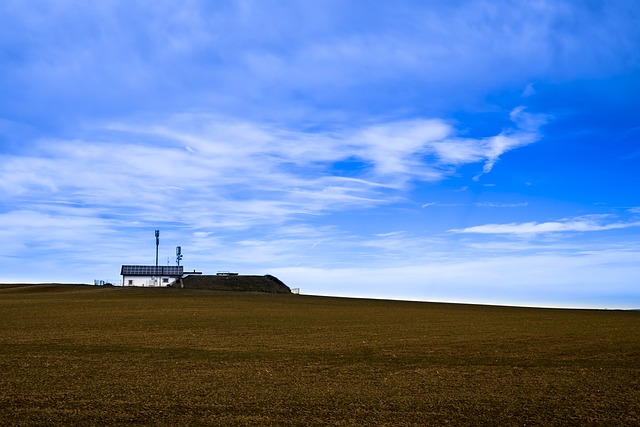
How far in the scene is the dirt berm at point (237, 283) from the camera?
74812mm

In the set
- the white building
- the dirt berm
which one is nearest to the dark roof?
the white building

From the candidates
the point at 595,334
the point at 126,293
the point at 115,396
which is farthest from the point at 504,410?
the point at 126,293

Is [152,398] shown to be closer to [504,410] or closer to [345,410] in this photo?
[345,410]

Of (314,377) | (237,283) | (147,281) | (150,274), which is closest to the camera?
(314,377)

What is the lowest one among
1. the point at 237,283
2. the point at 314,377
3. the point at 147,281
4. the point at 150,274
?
the point at 314,377

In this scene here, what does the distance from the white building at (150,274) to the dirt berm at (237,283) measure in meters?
6.55

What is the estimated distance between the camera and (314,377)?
1292 centimetres

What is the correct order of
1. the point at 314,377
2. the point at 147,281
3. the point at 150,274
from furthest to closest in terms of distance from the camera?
the point at 150,274
the point at 147,281
the point at 314,377

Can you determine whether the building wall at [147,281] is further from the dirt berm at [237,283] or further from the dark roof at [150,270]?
the dirt berm at [237,283]

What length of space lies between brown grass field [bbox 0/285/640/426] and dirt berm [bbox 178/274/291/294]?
51.1m

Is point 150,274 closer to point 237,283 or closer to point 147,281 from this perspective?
point 147,281

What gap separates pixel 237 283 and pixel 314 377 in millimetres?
65897

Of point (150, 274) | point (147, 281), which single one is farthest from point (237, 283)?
point (150, 274)

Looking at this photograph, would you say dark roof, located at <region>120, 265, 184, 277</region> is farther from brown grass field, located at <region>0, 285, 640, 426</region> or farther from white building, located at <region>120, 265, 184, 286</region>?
brown grass field, located at <region>0, 285, 640, 426</region>
